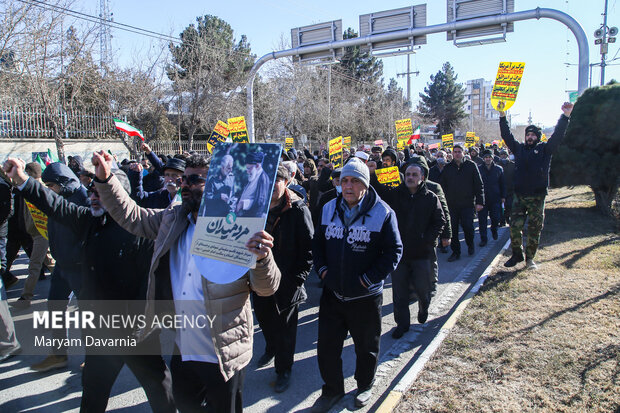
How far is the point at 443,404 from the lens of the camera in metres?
3.50

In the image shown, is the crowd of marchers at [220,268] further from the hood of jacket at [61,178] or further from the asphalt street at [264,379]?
the asphalt street at [264,379]

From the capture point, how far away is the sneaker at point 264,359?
444cm

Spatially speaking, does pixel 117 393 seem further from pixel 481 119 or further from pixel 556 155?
pixel 481 119

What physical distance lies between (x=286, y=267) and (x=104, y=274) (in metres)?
1.57

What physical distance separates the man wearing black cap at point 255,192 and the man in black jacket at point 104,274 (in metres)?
1.41

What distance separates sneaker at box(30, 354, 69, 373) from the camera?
439 cm

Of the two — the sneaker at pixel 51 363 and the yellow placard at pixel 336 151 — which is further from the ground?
the yellow placard at pixel 336 151

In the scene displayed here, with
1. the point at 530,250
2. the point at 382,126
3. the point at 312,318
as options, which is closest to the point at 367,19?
the point at 530,250

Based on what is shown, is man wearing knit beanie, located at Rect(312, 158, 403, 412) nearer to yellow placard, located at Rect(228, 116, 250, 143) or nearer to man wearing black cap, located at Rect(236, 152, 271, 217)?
man wearing black cap, located at Rect(236, 152, 271, 217)

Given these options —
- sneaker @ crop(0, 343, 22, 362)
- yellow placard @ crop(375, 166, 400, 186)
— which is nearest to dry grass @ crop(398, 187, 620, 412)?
yellow placard @ crop(375, 166, 400, 186)

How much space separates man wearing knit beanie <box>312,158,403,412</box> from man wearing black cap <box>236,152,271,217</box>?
4.49 ft

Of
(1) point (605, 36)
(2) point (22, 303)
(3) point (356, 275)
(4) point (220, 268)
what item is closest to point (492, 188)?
(3) point (356, 275)

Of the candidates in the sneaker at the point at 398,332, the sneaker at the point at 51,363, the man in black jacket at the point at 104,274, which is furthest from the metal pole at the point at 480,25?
the sneaker at the point at 51,363

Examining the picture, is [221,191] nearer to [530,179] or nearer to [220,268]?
[220,268]
